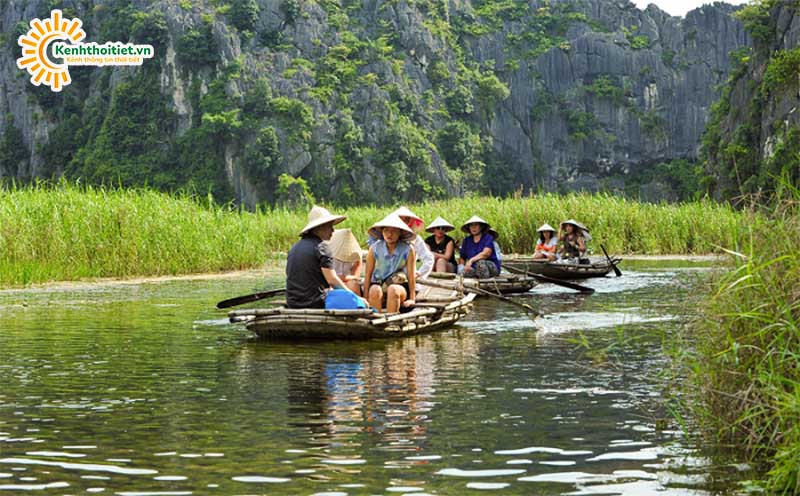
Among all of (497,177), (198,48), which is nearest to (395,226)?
Answer: (198,48)

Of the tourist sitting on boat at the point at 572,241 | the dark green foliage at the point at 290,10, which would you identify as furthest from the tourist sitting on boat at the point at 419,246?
the dark green foliage at the point at 290,10

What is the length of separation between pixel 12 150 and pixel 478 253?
231 feet

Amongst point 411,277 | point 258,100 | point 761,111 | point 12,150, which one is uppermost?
point 258,100

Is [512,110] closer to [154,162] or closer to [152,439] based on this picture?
[154,162]

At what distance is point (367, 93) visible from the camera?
80.9 meters

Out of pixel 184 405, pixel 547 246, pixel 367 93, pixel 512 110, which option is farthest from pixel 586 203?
pixel 512 110

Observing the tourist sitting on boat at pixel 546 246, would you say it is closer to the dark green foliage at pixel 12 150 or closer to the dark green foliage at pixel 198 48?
the dark green foliage at pixel 198 48

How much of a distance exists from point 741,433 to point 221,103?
72.0 meters

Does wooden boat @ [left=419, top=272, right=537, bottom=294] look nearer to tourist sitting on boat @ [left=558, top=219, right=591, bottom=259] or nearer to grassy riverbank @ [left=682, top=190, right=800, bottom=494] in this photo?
tourist sitting on boat @ [left=558, top=219, right=591, bottom=259]

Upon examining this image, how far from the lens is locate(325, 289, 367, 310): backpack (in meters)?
10.8

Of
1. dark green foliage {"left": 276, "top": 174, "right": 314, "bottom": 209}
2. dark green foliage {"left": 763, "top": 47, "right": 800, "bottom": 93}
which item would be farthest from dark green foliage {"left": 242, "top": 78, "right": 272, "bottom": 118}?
dark green foliage {"left": 763, "top": 47, "right": 800, "bottom": 93}

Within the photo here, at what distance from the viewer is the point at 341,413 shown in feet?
24.3

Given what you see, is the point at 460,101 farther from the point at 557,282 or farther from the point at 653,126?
the point at 557,282

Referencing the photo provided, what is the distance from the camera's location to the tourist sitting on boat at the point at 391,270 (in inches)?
467
